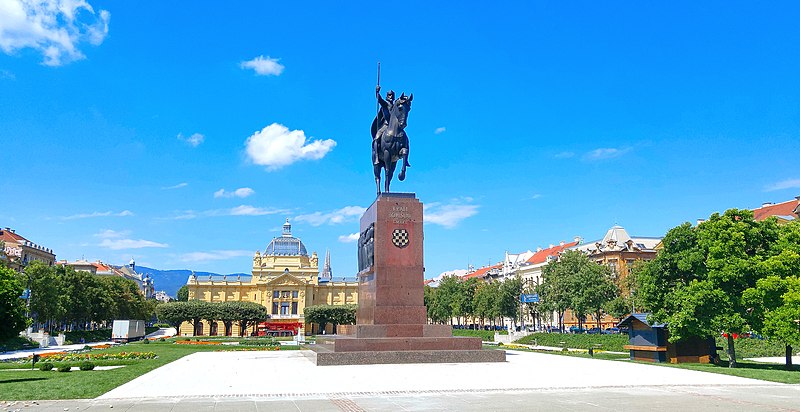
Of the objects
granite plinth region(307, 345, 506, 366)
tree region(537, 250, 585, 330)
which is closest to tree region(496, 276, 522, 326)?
tree region(537, 250, 585, 330)

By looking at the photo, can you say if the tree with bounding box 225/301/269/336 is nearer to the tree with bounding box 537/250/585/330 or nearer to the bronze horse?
the tree with bounding box 537/250/585/330

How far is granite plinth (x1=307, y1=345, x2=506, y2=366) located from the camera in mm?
25266

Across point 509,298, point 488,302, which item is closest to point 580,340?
point 509,298

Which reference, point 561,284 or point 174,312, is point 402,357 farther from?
point 174,312

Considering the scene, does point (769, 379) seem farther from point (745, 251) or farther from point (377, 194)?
point (377, 194)

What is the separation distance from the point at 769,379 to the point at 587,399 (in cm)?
1063

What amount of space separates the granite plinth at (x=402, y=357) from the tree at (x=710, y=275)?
10.4 m

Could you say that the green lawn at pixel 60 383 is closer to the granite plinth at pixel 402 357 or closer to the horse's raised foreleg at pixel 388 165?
the granite plinth at pixel 402 357

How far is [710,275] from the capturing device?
29297 mm

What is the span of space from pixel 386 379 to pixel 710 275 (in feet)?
60.8

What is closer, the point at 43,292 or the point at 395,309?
the point at 395,309

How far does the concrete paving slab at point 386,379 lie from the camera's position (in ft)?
58.4

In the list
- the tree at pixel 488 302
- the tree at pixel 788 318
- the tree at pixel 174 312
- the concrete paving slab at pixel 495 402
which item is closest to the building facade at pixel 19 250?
the tree at pixel 174 312

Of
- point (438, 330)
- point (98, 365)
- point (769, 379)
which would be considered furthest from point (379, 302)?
point (769, 379)
